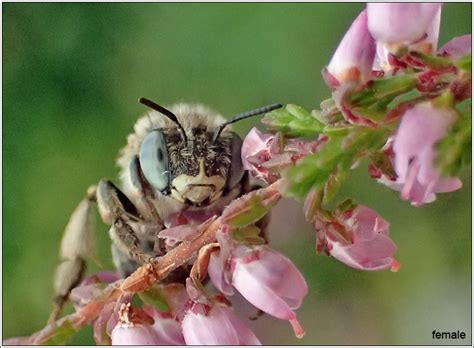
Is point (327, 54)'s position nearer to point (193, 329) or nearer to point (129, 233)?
point (129, 233)

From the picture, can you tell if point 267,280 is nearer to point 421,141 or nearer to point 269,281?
point 269,281

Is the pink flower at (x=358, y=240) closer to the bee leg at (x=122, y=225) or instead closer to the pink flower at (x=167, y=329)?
the pink flower at (x=167, y=329)

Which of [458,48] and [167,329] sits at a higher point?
[458,48]

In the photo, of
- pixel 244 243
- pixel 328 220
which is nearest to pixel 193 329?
pixel 244 243

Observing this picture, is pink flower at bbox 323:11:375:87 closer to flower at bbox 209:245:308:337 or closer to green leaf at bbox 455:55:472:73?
green leaf at bbox 455:55:472:73

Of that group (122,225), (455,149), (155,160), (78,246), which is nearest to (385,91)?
(455,149)
